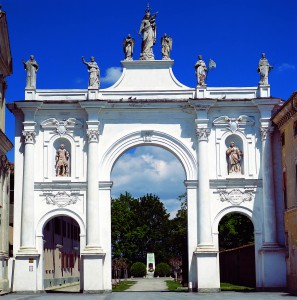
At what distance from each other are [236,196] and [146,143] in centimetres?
568

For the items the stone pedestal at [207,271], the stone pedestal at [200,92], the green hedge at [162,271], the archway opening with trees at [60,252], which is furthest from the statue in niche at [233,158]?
the green hedge at [162,271]

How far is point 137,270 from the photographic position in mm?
89375

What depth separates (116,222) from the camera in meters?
90.8

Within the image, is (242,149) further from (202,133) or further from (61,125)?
(61,125)

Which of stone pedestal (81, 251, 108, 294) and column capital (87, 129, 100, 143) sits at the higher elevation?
column capital (87, 129, 100, 143)

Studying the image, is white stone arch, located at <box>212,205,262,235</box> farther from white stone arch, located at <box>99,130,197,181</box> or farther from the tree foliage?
the tree foliage

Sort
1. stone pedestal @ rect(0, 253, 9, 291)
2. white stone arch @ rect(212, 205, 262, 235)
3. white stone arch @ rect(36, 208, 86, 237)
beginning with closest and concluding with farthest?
1. stone pedestal @ rect(0, 253, 9, 291)
2. white stone arch @ rect(36, 208, 86, 237)
3. white stone arch @ rect(212, 205, 262, 235)

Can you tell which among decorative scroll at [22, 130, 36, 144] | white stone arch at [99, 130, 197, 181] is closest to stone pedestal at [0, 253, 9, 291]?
decorative scroll at [22, 130, 36, 144]

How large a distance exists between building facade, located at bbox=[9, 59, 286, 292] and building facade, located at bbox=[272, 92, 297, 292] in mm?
686

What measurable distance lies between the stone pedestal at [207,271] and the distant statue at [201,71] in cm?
898

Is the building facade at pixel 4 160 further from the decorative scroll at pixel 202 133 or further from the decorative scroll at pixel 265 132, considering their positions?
the decorative scroll at pixel 265 132

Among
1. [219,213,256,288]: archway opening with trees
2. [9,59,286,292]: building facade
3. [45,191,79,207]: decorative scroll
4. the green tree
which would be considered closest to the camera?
[9,59,286,292]: building facade

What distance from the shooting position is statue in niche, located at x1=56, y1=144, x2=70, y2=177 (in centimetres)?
3638

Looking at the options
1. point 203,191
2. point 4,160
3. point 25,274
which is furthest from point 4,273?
point 203,191
